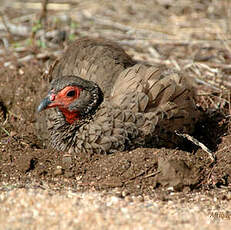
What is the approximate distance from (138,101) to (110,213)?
46.3 inches

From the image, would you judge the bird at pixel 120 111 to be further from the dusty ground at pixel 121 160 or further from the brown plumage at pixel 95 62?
the dusty ground at pixel 121 160

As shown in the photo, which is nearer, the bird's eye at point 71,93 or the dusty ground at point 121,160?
the dusty ground at point 121,160

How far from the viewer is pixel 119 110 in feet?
12.2

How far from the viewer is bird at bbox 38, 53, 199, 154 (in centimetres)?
370

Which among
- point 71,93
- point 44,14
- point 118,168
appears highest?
point 71,93

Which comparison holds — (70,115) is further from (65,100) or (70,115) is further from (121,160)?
(121,160)

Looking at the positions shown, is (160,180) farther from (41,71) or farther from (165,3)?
(165,3)

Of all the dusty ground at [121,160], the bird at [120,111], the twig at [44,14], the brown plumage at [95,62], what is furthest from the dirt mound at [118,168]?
the twig at [44,14]

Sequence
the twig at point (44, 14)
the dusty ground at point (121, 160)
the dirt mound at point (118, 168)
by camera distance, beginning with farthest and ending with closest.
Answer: the twig at point (44, 14)
the dirt mound at point (118, 168)
the dusty ground at point (121, 160)

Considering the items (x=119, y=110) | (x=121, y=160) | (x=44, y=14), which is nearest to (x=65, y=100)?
(x=119, y=110)

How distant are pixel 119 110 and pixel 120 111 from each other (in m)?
0.01

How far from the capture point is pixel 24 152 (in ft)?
12.2

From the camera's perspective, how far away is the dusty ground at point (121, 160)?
2.81 m

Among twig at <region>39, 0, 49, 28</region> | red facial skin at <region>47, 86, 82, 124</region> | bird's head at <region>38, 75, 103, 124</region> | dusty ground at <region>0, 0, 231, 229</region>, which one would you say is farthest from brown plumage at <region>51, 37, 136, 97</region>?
twig at <region>39, 0, 49, 28</region>
